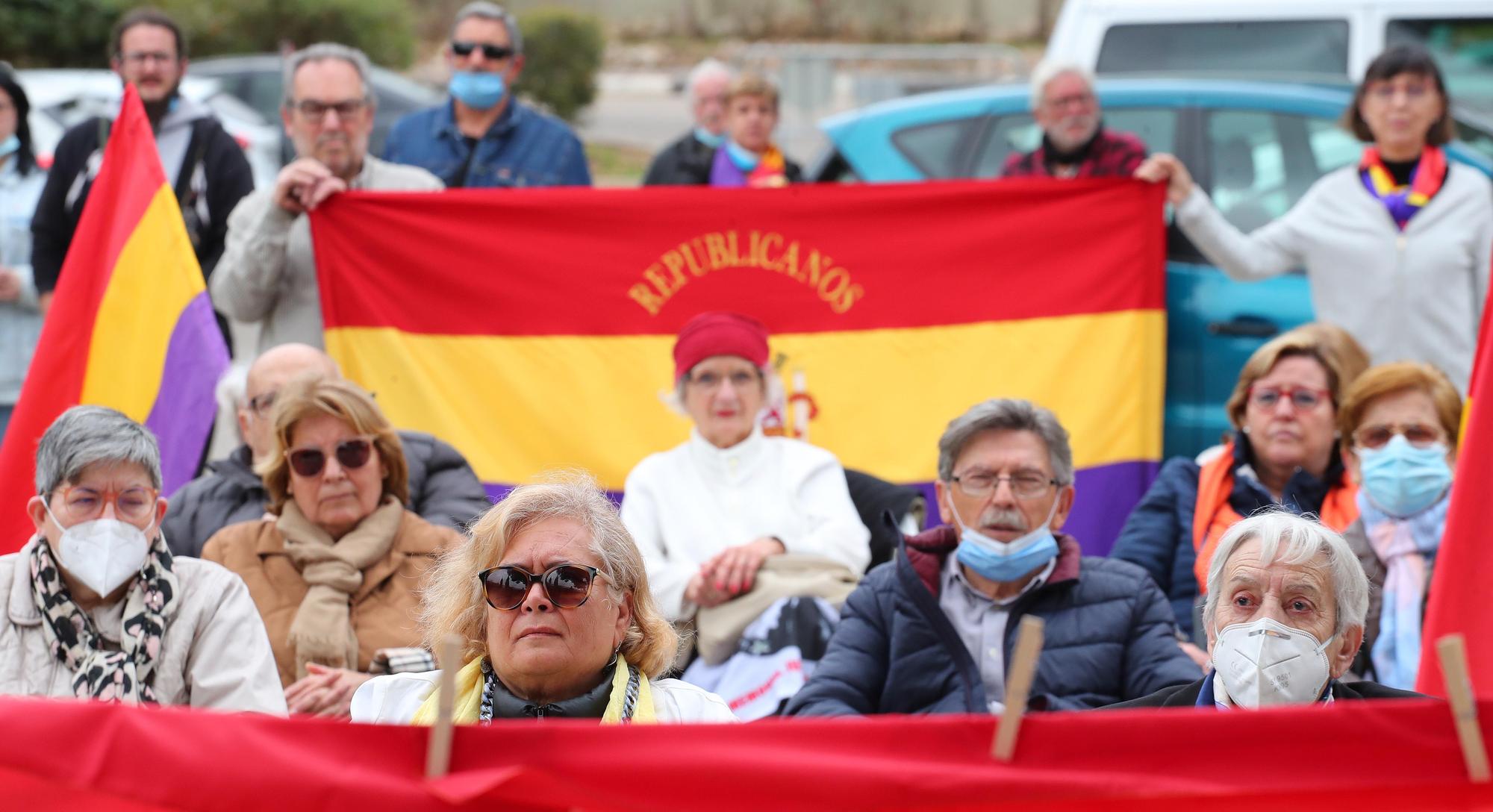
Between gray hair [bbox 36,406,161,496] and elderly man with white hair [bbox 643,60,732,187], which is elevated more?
elderly man with white hair [bbox 643,60,732,187]

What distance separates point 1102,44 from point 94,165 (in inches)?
197

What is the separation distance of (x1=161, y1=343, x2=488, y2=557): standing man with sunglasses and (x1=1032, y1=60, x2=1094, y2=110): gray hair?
9.07 ft

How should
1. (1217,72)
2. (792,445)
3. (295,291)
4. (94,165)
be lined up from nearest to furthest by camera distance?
(792,445), (295,291), (94,165), (1217,72)

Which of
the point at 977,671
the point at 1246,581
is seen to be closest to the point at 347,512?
the point at 977,671

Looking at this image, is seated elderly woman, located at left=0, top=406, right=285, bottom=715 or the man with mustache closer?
seated elderly woman, located at left=0, top=406, right=285, bottom=715

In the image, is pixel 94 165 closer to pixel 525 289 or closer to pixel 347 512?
pixel 525 289

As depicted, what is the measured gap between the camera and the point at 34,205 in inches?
285

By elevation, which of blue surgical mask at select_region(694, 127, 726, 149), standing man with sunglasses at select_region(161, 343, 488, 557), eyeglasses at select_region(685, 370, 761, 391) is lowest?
standing man with sunglasses at select_region(161, 343, 488, 557)

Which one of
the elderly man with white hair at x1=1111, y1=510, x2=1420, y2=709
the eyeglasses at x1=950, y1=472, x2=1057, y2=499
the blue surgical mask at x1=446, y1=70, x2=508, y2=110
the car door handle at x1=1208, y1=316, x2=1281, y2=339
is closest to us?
the elderly man with white hair at x1=1111, y1=510, x2=1420, y2=709

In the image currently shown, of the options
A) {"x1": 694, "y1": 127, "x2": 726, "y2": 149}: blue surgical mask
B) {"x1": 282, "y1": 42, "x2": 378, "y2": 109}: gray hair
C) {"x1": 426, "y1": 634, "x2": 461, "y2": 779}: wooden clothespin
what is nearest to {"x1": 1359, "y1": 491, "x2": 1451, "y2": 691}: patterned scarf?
{"x1": 426, "y1": 634, "x2": 461, "y2": 779}: wooden clothespin

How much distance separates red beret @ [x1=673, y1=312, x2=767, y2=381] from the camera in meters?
5.48

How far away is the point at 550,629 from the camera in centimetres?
332

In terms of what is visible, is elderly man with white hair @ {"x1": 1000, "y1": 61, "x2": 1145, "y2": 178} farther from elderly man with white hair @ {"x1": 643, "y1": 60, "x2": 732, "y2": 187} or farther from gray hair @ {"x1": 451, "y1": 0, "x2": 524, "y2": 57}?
gray hair @ {"x1": 451, "y1": 0, "x2": 524, "y2": 57}

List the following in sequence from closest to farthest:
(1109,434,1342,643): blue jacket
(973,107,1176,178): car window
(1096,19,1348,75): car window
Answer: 1. (1109,434,1342,643): blue jacket
2. (973,107,1176,178): car window
3. (1096,19,1348,75): car window
